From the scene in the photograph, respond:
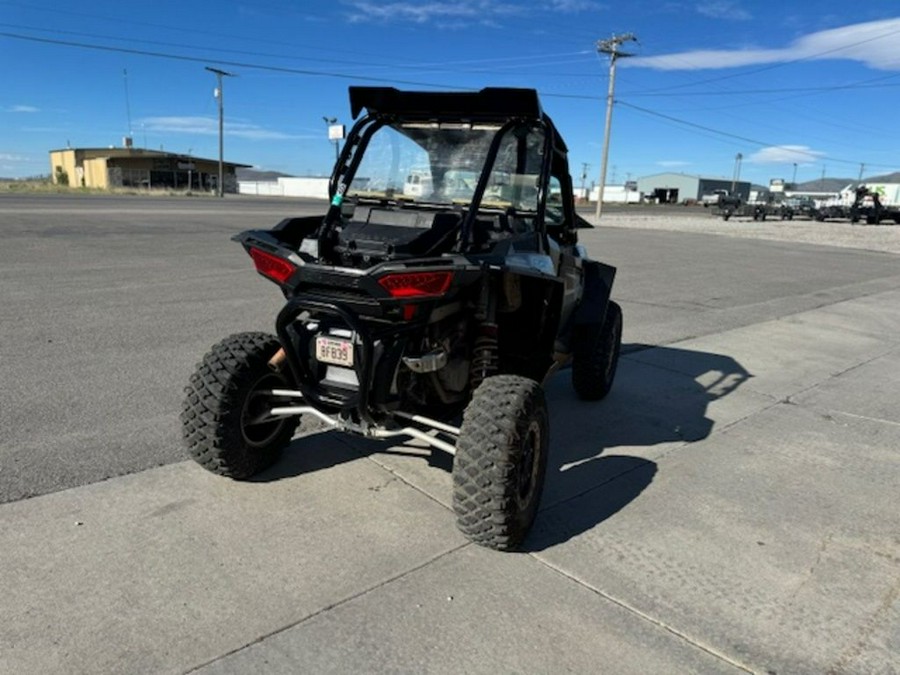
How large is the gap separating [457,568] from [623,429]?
2357 mm

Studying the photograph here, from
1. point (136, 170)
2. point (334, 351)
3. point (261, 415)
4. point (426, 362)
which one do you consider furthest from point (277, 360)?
point (136, 170)

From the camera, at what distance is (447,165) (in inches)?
160

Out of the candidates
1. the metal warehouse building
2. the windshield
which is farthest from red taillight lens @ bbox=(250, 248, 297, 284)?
the metal warehouse building

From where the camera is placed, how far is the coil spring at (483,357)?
3.75 m

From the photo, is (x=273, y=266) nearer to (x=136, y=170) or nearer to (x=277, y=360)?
(x=277, y=360)

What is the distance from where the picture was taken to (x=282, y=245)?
11.3ft

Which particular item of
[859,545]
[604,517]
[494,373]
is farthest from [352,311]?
[859,545]

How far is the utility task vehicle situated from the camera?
310 centimetres

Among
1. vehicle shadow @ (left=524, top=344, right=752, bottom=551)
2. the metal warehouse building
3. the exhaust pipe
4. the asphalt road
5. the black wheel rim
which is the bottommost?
vehicle shadow @ (left=524, top=344, right=752, bottom=551)

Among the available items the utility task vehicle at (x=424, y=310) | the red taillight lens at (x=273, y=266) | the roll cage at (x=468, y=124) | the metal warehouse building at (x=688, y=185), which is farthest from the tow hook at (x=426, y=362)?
the metal warehouse building at (x=688, y=185)

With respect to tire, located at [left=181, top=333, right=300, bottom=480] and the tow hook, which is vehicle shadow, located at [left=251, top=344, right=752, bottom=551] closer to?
tire, located at [left=181, top=333, right=300, bottom=480]

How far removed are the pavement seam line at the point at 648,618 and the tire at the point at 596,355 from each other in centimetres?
220

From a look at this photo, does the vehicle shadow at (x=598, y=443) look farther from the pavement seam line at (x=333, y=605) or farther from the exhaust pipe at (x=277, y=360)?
the exhaust pipe at (x=277, y=360)

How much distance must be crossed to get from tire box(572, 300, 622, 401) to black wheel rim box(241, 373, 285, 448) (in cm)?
227
